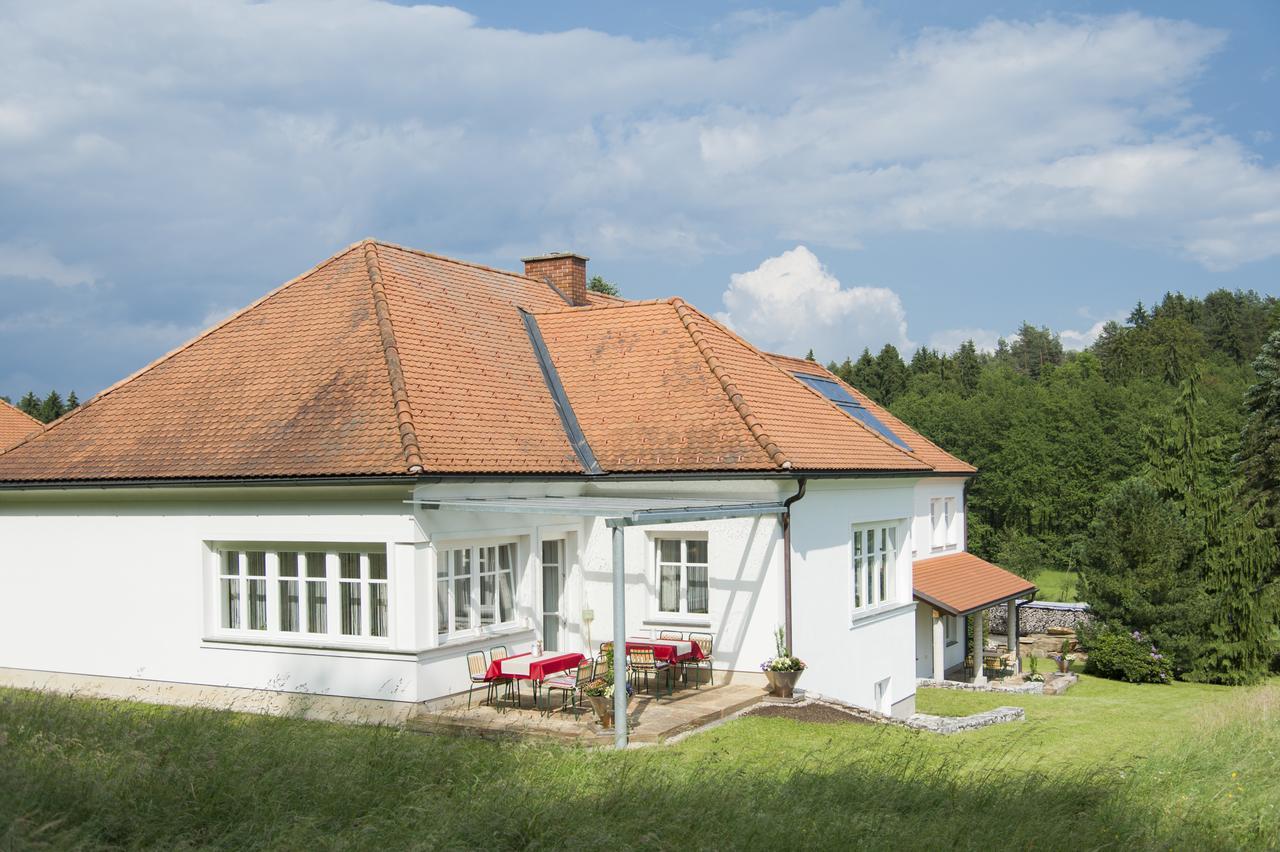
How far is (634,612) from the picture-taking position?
19.1 m

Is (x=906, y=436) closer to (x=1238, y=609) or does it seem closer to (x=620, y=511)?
(x=1238, y=609)

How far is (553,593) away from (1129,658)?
19.7 metres

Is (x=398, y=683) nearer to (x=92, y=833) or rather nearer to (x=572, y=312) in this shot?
(x=92, y=833)

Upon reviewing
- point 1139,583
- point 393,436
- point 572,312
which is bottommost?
point 1139,583

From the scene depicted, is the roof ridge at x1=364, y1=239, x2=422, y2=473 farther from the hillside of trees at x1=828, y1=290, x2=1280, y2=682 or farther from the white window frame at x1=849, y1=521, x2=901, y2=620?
the hillside of trees at x1=828, y1=290, x2=1280, y2=682

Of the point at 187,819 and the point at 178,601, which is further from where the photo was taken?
the point at 178,601

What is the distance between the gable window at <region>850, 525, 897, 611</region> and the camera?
69.2 ft

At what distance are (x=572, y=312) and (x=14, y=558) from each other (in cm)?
→ 1084

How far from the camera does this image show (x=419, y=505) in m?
15.7

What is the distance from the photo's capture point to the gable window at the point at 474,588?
54.2 feet

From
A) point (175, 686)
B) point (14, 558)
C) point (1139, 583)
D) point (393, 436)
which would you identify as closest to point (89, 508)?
point (14, 558)

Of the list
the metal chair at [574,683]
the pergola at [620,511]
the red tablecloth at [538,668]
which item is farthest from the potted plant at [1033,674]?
the red tablecloth at [538,668]

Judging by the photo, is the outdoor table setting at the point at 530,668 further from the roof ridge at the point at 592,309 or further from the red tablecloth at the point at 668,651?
the roof ridge at the point at 592,309

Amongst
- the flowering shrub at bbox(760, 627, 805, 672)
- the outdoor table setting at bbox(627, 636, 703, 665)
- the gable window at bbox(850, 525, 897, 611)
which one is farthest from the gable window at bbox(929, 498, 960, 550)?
the outdoor table setting at bbox(627, 636, 703, 665)
